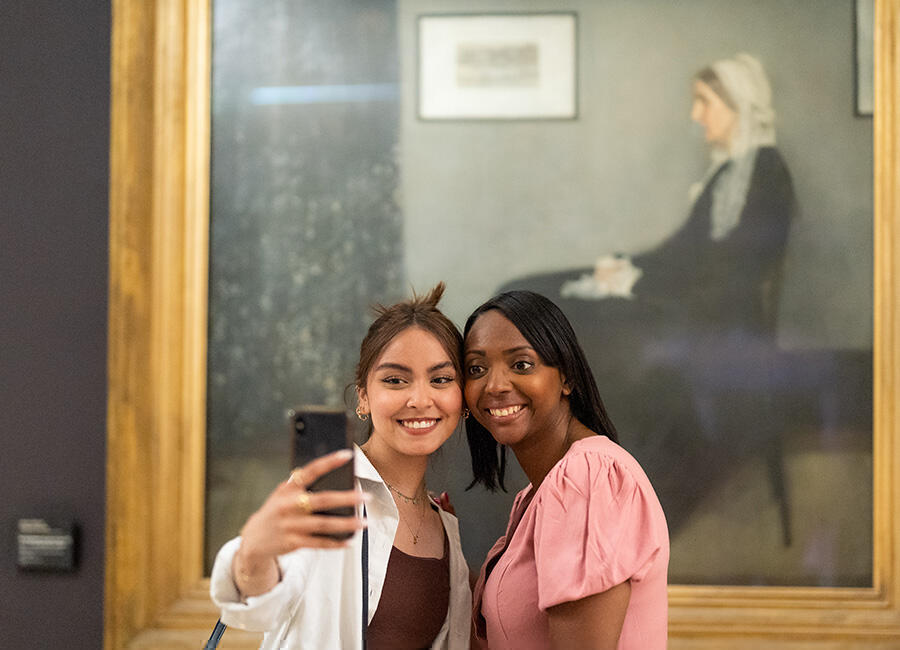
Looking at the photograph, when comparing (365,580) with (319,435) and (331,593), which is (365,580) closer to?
(331,593)

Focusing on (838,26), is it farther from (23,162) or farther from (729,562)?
(23,162)

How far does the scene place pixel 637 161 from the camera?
2234mm

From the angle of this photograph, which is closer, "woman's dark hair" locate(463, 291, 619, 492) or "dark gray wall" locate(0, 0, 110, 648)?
"woman's dark hair" locate(463, 291, 619, 492)

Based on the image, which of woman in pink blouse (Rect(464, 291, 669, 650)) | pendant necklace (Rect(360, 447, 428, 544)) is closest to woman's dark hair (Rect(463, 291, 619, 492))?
woman in pink blouse (Rect(464, 291, 669, 650))

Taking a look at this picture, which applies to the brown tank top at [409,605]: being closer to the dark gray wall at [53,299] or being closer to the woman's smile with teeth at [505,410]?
the woman's smile with teeth at [505,410]

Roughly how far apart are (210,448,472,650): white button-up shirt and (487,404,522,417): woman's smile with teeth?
0.28 m

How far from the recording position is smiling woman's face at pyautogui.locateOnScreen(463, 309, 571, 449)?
1.74 m

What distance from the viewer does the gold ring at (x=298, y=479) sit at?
118 centimetres

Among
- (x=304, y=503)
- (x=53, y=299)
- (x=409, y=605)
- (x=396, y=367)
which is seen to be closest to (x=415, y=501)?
(x=409, y=605)

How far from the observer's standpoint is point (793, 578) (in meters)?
2.18

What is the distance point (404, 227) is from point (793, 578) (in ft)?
4.59

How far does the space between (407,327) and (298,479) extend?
0.64m

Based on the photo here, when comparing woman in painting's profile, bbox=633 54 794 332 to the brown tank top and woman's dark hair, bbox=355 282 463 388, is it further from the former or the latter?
the brown tank top

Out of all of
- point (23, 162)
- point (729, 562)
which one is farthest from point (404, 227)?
point (729, 562)
